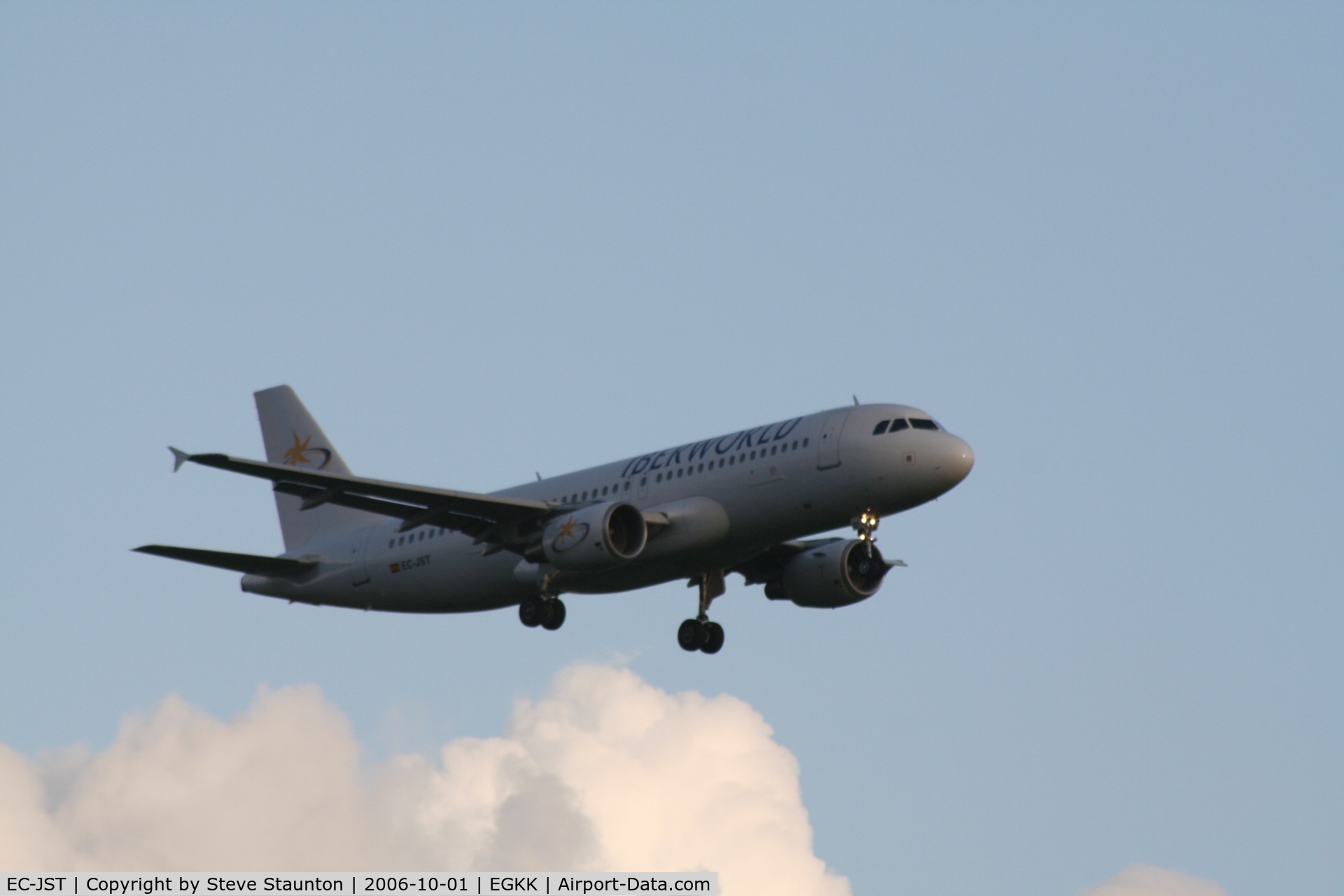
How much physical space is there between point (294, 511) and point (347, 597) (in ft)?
16.0

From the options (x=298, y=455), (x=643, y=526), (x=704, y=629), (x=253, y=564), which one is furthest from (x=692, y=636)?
(x=298, y=455)

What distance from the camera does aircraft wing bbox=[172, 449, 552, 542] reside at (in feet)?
131

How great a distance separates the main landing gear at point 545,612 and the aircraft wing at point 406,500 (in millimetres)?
1792

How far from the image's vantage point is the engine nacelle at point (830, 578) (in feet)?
156

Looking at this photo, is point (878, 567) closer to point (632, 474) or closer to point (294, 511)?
point (632, 474)

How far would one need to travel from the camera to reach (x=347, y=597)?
167 feet

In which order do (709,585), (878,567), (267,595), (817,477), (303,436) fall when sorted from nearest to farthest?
1. (817,477)
2. (878,567)
3. (709,585)
4. (267,595)
5. (303,436)

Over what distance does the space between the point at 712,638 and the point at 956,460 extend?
995 centimetres

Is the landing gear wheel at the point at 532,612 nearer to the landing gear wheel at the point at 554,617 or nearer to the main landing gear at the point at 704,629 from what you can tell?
the landing gear wheel at the point at 554,617

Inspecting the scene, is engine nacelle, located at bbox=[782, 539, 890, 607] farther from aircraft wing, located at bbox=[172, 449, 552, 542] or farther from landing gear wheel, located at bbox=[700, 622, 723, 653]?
aircraft wing, located at bbox=[172, 449, 552, 542]

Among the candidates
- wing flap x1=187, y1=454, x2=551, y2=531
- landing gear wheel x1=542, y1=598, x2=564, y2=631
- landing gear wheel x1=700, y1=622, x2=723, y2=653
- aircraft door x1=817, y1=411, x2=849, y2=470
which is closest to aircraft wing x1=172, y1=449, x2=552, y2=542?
wing flap x1=187, y1=454, x2=551, y2=531

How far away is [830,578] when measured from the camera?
4831 cm

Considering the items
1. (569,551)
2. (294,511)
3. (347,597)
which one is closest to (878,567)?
(569,551)

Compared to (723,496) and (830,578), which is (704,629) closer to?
(830,578)
